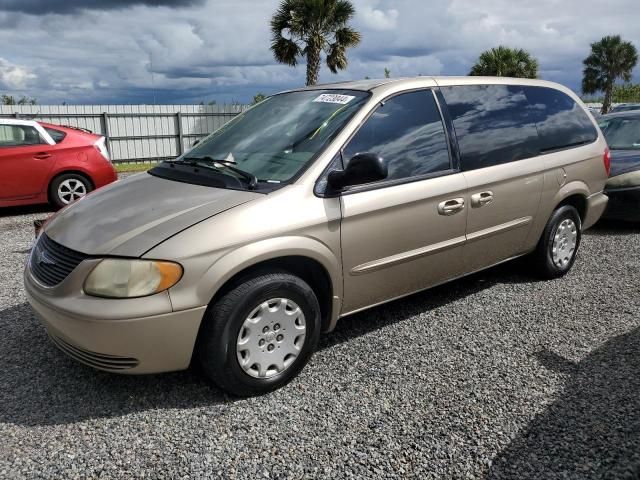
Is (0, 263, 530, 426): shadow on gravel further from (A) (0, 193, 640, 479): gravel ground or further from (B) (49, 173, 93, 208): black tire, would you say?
(B) (49, 173, 93, 208): black tire

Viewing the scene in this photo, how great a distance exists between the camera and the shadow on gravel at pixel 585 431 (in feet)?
8.23

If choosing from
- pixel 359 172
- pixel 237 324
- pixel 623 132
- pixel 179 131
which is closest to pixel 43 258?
pixel 237 324

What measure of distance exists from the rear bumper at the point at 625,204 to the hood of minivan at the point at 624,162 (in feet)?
0.80

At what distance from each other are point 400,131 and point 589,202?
2516mm

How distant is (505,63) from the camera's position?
29234 millimetres

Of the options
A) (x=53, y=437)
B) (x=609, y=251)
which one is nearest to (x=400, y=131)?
(x=53, y=437)

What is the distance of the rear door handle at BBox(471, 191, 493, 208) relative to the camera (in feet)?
13.2

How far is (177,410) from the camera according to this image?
3039 mm

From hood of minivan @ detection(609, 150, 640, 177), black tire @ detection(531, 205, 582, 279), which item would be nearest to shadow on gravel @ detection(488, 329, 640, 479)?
black tire @ detection(531, 205, 582, 279)

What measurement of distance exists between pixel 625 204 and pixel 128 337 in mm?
6701

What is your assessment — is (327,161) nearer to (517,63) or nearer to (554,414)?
(554,414)

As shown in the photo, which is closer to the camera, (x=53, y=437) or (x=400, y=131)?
(x=53, y=437)

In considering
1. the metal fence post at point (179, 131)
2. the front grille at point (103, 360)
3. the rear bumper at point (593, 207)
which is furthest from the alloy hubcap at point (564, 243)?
the metal fence post at point (179, 131)

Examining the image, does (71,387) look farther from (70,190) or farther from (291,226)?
(70,190)
